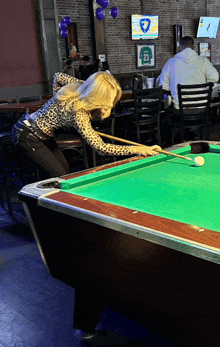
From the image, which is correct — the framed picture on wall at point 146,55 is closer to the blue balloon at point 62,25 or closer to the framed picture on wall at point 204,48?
the framed picture on wall at point 204,48

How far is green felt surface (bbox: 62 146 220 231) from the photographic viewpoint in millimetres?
1294

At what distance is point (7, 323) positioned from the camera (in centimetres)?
203

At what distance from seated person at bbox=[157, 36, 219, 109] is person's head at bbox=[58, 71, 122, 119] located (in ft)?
8.73

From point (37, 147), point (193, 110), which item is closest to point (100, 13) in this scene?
point (193, 110)

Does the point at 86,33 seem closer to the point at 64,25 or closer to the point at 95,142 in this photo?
the point at 64,25

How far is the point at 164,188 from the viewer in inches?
62.6

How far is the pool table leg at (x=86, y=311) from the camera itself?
1.68 metres

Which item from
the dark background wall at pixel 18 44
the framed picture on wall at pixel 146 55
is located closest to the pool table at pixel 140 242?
the dark background wall at pixel 18 44

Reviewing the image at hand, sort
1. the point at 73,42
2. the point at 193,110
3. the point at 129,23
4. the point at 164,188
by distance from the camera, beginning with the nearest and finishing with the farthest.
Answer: the point at 164,188 → the point at 193,110 → the point at 73,42 → the point at 129,23

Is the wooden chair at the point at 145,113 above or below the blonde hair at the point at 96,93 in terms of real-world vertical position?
below

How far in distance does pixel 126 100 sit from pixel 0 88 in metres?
4.00

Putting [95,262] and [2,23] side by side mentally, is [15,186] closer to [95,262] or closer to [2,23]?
[95,262]

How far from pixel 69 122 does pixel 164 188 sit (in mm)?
1075

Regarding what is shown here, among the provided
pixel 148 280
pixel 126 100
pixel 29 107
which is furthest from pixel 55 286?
pixel 126 100
